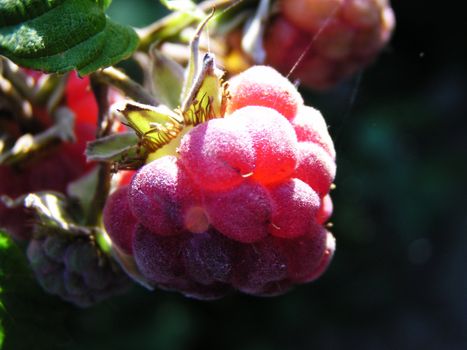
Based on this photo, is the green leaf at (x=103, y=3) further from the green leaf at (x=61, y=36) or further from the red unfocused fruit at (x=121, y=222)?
the red unfocused fruit at (x=121, y=222)

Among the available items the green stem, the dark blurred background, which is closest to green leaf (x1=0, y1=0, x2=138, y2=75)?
the green stem

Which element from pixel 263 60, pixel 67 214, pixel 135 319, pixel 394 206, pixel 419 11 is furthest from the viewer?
pixel 419 11

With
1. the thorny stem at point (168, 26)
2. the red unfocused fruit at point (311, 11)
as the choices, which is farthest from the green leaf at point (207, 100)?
the red unfocused fruit at point (311, 11)

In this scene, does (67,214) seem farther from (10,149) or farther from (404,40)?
(404,40)

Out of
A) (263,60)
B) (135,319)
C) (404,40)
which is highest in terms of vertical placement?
(263,60)

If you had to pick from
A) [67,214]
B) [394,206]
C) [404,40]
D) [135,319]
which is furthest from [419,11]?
[67,214]

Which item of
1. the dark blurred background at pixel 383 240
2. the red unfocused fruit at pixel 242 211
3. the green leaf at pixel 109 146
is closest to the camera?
the red unfocused fruit at pixel 242 211

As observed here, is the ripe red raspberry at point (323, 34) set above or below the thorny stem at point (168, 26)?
below
